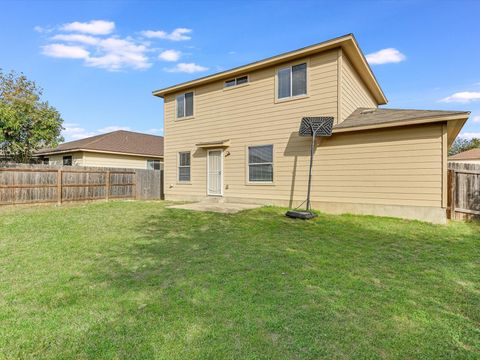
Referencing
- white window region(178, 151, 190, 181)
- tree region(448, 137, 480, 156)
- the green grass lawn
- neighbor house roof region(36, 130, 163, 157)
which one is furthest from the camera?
tree region(448, 137, 480, 156)

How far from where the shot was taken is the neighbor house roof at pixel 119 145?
657 inches

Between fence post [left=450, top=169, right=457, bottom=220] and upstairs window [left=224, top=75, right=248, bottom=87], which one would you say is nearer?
fence post [left=450, top=169, right=457, bottom=220]

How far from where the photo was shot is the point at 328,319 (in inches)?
97.2

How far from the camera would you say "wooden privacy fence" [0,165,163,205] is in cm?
1007

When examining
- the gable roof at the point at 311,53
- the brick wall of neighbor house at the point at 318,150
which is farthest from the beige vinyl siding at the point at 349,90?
the gable roof at the point at 311,53

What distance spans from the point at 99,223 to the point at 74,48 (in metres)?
9.88

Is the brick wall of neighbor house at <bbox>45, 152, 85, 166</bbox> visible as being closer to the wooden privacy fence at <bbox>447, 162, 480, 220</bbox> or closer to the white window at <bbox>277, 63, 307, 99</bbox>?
the white window at <bbox>277, 63, 307, 99</bbox>

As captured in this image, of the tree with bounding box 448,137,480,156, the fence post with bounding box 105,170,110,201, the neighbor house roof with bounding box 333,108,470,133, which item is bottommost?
the fence post with bounding box 105,170,110,201

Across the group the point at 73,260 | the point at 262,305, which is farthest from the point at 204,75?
the point at 262,305

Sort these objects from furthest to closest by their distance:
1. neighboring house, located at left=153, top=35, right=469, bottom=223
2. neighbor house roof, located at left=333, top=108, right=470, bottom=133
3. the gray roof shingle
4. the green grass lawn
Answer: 1. neighboring house, located at left=153, top=35, right=469, bottom=223
2. the gray roof shingle
3. neighbor house roof, located at left=333, top=108, right=470, bottom=133
4. the green grass lawn

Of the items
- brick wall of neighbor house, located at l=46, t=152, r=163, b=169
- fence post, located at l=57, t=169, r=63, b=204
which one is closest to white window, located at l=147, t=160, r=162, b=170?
brick wall of neighbor house, located at l=46, t=152, r=163, b=169

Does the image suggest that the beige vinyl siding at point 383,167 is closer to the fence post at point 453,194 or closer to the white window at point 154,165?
the fence post at point 453,194

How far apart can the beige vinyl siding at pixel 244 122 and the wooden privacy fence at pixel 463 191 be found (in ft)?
12.0

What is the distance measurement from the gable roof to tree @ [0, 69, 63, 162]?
6234 millimetres
